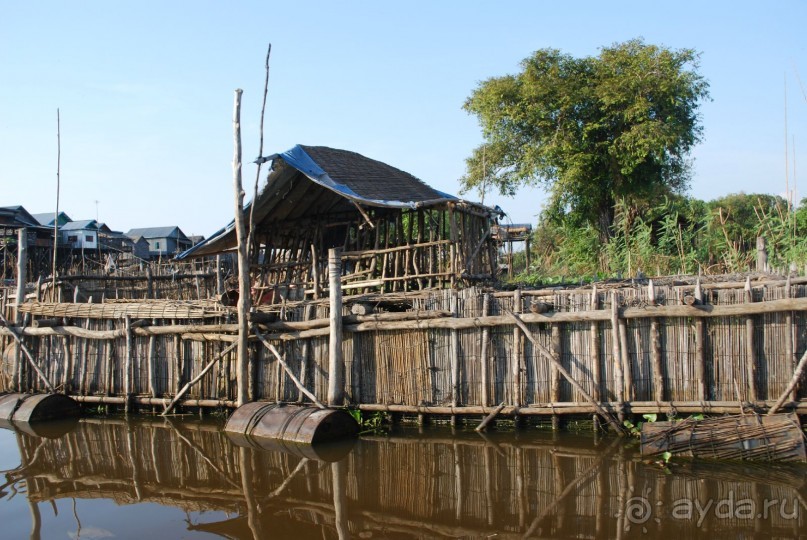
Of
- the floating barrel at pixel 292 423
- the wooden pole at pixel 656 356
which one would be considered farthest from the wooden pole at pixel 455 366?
the wooden pole at pixel 656 356

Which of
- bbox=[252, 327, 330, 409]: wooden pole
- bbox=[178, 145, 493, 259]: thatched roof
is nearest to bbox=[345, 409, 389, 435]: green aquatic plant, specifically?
bbox=[252, 327, 330, 409]: wooden pole

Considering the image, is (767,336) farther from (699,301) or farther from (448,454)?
(448,454)

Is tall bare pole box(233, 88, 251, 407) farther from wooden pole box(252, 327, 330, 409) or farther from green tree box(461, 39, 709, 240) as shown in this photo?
green tree box(461, 39, 709, 240)

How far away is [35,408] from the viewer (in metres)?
10.3

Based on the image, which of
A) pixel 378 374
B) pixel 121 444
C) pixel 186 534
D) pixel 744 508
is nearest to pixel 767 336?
pixel 744 508

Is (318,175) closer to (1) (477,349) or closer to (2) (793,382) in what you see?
(1) (477,349)

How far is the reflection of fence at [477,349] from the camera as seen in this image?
25.1 ft

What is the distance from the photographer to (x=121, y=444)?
9.07 metres

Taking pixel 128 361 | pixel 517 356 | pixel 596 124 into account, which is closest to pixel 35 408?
pixel 128 361

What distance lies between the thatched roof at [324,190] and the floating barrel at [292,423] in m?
3.66

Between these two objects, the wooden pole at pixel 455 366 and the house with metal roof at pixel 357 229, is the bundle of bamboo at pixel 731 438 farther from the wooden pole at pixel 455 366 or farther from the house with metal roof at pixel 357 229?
the house with metal roof at pixel 357 229

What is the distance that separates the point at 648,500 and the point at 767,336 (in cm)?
280

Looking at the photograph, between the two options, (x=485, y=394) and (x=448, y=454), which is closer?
(x=448, y=454)

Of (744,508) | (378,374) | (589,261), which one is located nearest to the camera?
(744,508)
